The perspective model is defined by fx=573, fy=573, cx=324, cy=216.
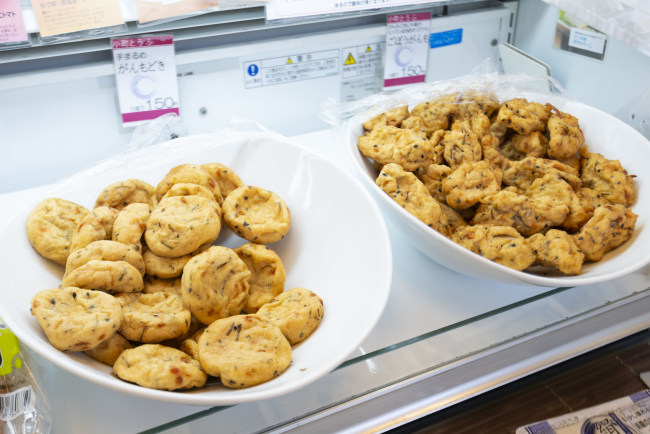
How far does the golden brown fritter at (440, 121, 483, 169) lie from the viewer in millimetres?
1124

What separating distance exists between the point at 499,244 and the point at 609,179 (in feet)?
1.06

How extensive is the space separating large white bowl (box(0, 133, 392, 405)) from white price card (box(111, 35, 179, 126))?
16 cm

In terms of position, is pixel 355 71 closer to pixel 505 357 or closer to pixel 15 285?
pixel 505 357

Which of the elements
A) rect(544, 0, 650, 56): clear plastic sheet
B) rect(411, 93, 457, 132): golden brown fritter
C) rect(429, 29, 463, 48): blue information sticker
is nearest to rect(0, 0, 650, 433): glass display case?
rect(429, 29, 463, 48): blue information sticker

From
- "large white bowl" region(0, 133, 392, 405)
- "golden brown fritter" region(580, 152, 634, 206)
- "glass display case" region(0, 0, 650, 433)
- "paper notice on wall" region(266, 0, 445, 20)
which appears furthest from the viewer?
"paper notice on wall" region(266, 0, 445, 20)

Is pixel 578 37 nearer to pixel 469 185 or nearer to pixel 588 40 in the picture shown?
pixel 588 40

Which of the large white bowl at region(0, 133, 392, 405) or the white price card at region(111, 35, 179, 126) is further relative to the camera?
the white price card at region(111, 35, 179, 126)

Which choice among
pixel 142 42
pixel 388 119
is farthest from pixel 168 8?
pixel 388 119

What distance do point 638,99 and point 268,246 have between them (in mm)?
925

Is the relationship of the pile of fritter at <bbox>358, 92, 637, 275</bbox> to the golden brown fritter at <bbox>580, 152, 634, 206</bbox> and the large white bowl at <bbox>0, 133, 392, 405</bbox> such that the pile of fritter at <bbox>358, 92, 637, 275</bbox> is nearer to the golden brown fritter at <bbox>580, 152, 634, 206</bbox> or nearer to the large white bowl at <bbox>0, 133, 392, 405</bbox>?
the golden brown fritter at <bbox>580, 152, 634, 206</bbox>

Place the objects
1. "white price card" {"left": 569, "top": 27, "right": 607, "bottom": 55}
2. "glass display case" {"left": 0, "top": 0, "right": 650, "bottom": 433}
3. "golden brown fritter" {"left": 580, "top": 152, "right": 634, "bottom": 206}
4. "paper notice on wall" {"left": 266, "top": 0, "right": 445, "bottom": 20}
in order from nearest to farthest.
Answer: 1. "glass display case" {"left": 0, "top": 0, "right": 650, "bottom": 433}
2. "golden brown fritter" {"left": 580, "top": 152, "right": 634, "bottom": 206}
3. "paper notice on wall" {"left": 266, "top": 0, "right": 445, "bottom": 20}
4. "white price card" {"left": 569, "top": 27, "right": 607, "bottom": 55}

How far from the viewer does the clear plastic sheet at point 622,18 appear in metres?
1.21

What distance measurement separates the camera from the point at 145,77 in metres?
1.23

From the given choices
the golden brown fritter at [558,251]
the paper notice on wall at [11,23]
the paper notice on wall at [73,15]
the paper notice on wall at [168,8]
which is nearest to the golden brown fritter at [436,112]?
the golden brown fritter at [558,251]
